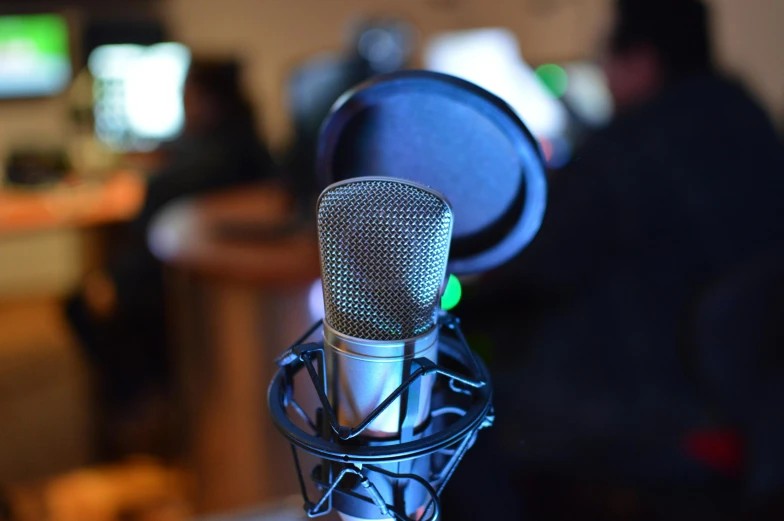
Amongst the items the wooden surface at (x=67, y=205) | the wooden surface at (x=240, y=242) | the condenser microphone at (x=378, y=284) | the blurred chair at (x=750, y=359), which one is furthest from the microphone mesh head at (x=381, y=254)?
the wooden surface at (x=67, y=205)

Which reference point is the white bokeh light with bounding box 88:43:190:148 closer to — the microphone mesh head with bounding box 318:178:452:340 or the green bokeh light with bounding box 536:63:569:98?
the green bokeh light with bounding box 536:63:569:98

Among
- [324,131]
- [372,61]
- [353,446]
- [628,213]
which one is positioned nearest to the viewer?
[353,446]

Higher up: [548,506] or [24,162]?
[24,162]

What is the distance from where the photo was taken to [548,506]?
84.4 inches

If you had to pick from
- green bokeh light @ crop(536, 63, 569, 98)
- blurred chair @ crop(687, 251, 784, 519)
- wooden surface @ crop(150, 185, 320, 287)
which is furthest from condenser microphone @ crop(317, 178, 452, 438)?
green bokeh light @ crop(536, 63, 569, 98)

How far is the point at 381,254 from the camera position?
14.8 inches

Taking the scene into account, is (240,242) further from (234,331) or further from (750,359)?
(750,359)

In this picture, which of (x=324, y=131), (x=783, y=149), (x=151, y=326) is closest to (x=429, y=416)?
(x=324, y=131)

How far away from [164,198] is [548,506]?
5.72ft

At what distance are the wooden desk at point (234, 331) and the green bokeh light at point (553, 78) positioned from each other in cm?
163

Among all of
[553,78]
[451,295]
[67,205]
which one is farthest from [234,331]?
[553,78]

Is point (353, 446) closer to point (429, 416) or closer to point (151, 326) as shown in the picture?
point (429, 416)

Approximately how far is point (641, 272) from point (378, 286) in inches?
Result: 54.0

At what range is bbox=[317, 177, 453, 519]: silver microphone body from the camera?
37 cm
